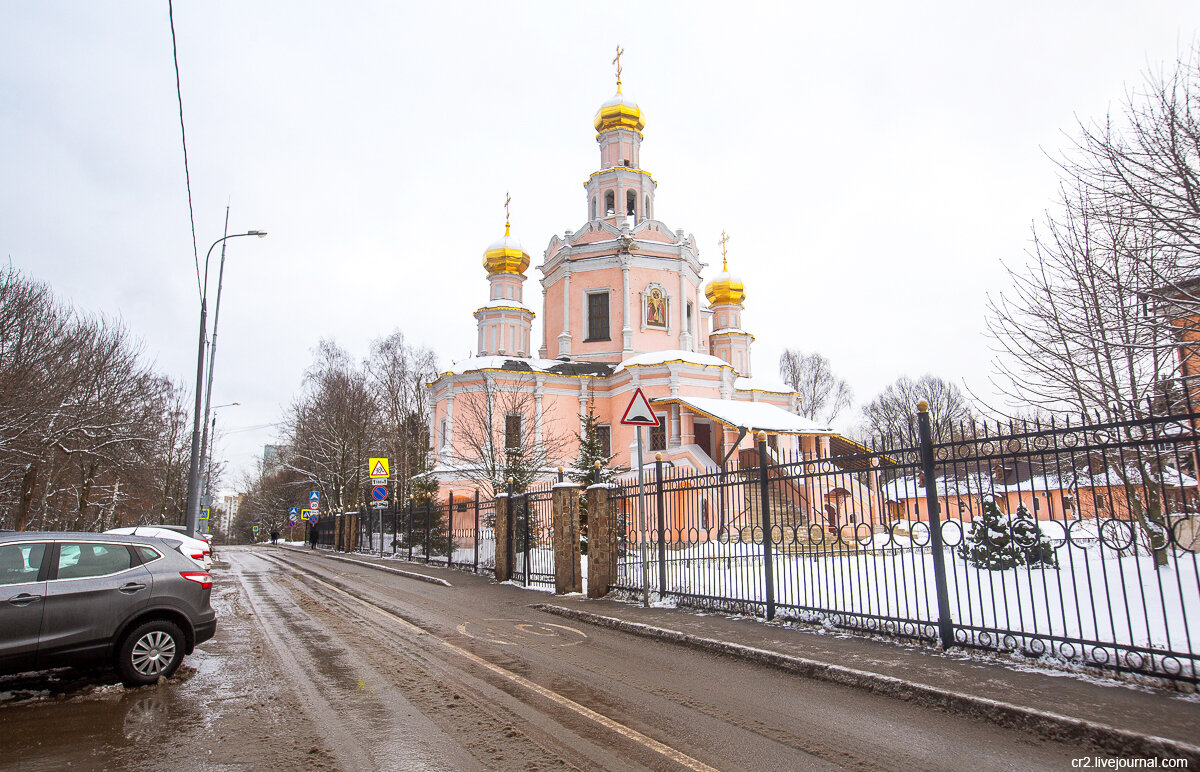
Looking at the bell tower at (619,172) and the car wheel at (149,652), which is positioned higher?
the bell tower at (619,172)

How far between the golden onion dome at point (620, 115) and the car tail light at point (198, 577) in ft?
121

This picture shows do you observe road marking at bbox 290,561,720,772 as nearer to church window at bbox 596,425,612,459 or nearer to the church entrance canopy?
the church entrance canopy

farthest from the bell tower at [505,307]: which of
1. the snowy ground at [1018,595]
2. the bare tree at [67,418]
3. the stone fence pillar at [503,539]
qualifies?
the snowy ground at [1018,595]

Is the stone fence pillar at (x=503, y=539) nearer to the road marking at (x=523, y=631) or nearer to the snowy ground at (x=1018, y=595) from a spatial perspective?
the snowy ground at (x=1018, y=595)

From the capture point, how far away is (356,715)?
16.7 ft

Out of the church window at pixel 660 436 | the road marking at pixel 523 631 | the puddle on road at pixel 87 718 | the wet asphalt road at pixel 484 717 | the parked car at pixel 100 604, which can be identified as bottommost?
the road marking at pixel 523 631

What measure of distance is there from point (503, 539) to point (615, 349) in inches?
846

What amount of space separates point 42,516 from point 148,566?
21707 mm

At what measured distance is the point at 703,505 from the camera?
32.6 feet

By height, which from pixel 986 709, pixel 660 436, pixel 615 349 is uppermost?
pixel 615 349

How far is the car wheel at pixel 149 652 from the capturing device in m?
5.88

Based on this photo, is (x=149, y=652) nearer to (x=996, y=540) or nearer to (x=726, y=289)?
(x=996, y=540)

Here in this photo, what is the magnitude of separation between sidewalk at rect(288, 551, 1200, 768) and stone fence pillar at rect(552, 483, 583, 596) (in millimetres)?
4304

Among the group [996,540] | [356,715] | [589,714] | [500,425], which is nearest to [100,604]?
[356,715]
